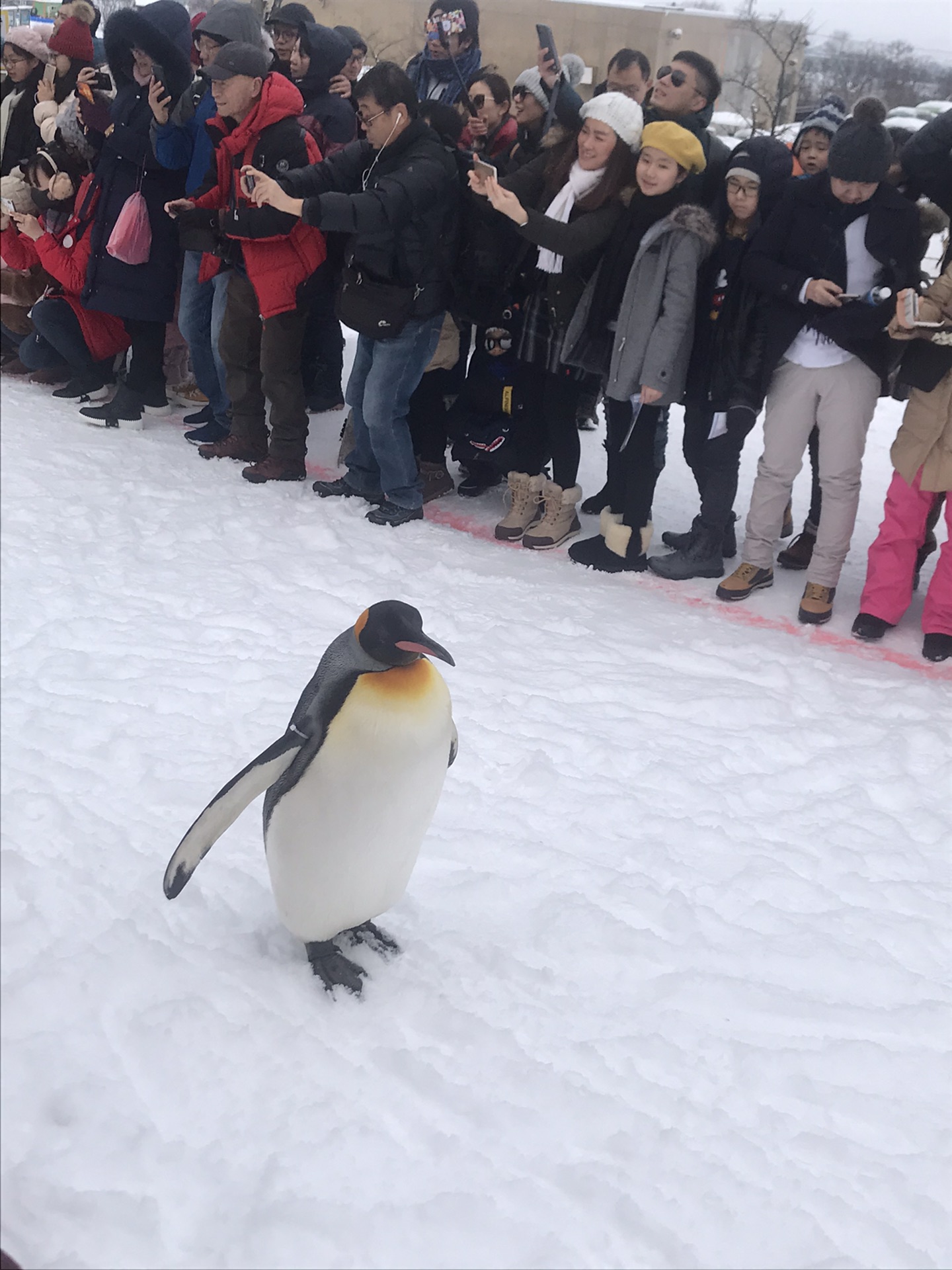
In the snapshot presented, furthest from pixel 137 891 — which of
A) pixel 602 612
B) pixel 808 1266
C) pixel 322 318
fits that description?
pixel 322 318

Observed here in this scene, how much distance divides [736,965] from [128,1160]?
108cm

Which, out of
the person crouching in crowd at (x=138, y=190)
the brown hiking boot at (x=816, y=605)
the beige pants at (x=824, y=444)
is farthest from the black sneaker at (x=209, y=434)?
the brown hiking boot at (x=816, y=605)

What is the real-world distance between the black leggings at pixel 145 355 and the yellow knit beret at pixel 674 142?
2349mm

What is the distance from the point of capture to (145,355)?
14.7ft

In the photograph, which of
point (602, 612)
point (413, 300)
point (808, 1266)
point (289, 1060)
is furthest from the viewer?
point (413, 300)

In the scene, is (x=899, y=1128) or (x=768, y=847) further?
(x=768, y=847)

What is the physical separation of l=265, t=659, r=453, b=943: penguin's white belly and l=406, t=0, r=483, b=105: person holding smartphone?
9.36 feet

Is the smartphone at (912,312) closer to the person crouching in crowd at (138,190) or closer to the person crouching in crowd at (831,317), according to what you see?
the person crouching in crowd at (831,317)

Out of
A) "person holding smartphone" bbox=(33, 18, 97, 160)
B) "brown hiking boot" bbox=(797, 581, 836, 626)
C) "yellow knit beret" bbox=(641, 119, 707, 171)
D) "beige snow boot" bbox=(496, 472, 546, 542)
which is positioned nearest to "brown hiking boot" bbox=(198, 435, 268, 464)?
"beige snow boot" bbox=(496, 472, 546, 542)

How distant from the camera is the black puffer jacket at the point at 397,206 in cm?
333

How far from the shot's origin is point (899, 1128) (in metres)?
1.60

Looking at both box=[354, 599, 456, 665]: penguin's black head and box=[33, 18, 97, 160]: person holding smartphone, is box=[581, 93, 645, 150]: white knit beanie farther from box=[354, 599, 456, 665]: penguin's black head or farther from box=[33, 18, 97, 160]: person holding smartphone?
box=[33, 18, 97, 160]: person holding smartphone

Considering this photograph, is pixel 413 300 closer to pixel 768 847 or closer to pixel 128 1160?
pixel 768 847

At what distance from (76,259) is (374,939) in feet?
11.6
